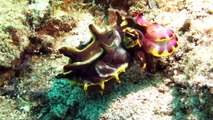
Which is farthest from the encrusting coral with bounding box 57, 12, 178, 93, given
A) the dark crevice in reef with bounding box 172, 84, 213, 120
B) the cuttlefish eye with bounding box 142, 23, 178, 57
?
the dark crevice in reef with bounding box 172, 84, 213, 120

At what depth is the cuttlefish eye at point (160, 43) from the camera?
92.7 inches

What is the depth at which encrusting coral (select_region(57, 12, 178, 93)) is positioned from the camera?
230cm

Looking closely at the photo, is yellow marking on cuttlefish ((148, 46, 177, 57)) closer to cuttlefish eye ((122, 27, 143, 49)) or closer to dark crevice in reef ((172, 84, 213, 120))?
cuttlefish eye ((122, 27, 143, 49))

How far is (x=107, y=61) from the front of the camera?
234 cm

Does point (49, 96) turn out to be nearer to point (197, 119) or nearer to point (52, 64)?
point (52, 64)

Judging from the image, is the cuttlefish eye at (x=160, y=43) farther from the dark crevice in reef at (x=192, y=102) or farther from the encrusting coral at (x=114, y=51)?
the dark crevice in reef at (x=192, y=102)

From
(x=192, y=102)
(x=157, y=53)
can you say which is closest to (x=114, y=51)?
(x=157, y=53)

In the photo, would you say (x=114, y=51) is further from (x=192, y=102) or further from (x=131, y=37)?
(x=192, y=102)

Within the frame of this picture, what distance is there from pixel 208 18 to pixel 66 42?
5.13 feet

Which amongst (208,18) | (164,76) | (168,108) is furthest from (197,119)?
(208,18)

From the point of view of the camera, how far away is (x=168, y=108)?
7.74 ft

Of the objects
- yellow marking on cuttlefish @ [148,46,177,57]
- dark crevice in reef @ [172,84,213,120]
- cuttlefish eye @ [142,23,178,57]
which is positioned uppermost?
cuttlefish eye @ [142,23,178,57]

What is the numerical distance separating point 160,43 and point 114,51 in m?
0.41

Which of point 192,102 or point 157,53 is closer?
point 192,102
